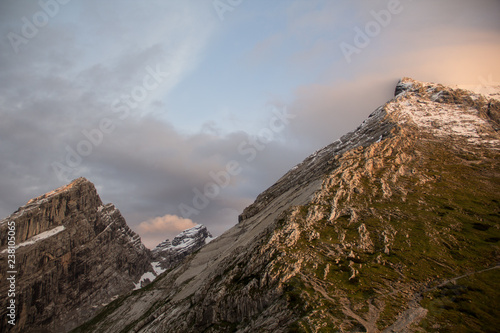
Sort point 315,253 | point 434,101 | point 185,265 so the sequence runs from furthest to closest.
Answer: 1. point 434,101
2. point 185,265
3. point 315,253

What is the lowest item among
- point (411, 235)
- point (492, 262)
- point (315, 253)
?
point (492, 262)

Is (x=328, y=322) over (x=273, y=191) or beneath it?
beneath

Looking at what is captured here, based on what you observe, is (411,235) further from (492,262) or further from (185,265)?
(185,265)

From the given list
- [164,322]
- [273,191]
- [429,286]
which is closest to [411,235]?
[429,286]

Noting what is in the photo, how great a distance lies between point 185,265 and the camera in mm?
178375

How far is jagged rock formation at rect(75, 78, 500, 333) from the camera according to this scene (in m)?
57.0

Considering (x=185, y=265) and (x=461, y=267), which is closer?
(x=461, y=267)

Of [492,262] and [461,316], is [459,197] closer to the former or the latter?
[492,262]

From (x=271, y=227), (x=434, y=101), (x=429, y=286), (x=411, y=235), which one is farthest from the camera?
(x=434, y=101)

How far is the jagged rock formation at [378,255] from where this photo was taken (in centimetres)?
5703

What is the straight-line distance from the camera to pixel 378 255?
246ft

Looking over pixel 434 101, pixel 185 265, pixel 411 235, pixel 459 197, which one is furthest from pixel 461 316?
pixel 434 101

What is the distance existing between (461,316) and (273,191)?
13092cm

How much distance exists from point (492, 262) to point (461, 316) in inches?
975
